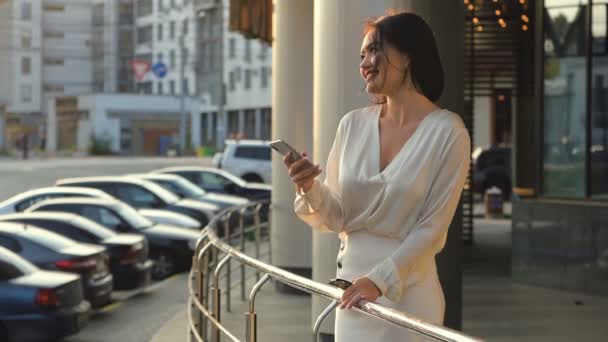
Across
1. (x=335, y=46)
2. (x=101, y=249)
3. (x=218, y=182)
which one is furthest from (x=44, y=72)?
(x=335, y=46)

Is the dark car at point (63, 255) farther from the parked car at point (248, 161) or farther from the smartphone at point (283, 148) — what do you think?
the parked car at point (248, 161)

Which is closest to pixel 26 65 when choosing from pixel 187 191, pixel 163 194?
pixel 187 191

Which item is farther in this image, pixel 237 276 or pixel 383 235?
pixel 237 276

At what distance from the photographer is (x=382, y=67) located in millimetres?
3721

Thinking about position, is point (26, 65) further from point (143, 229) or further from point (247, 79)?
point (143, 229)

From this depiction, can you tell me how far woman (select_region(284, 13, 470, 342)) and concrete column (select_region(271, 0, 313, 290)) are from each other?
10.9 m

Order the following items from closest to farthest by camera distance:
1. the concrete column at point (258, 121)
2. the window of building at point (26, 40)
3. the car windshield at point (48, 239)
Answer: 1. the car windshield at point (48, 239)
2. the concrete column at point (258, 121)
3. the window of building at point (26, 40)

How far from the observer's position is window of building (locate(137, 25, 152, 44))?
313 feet

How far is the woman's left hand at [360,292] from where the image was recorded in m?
3.61

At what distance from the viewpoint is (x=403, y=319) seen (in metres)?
3.46

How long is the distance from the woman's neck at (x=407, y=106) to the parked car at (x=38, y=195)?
714 inches

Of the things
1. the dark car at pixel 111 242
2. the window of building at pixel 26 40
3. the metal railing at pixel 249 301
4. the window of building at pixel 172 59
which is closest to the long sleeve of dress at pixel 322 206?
the metal railing at pixel 249 301

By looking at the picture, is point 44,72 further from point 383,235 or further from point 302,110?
point 383,235

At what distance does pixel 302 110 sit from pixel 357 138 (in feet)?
36.4
